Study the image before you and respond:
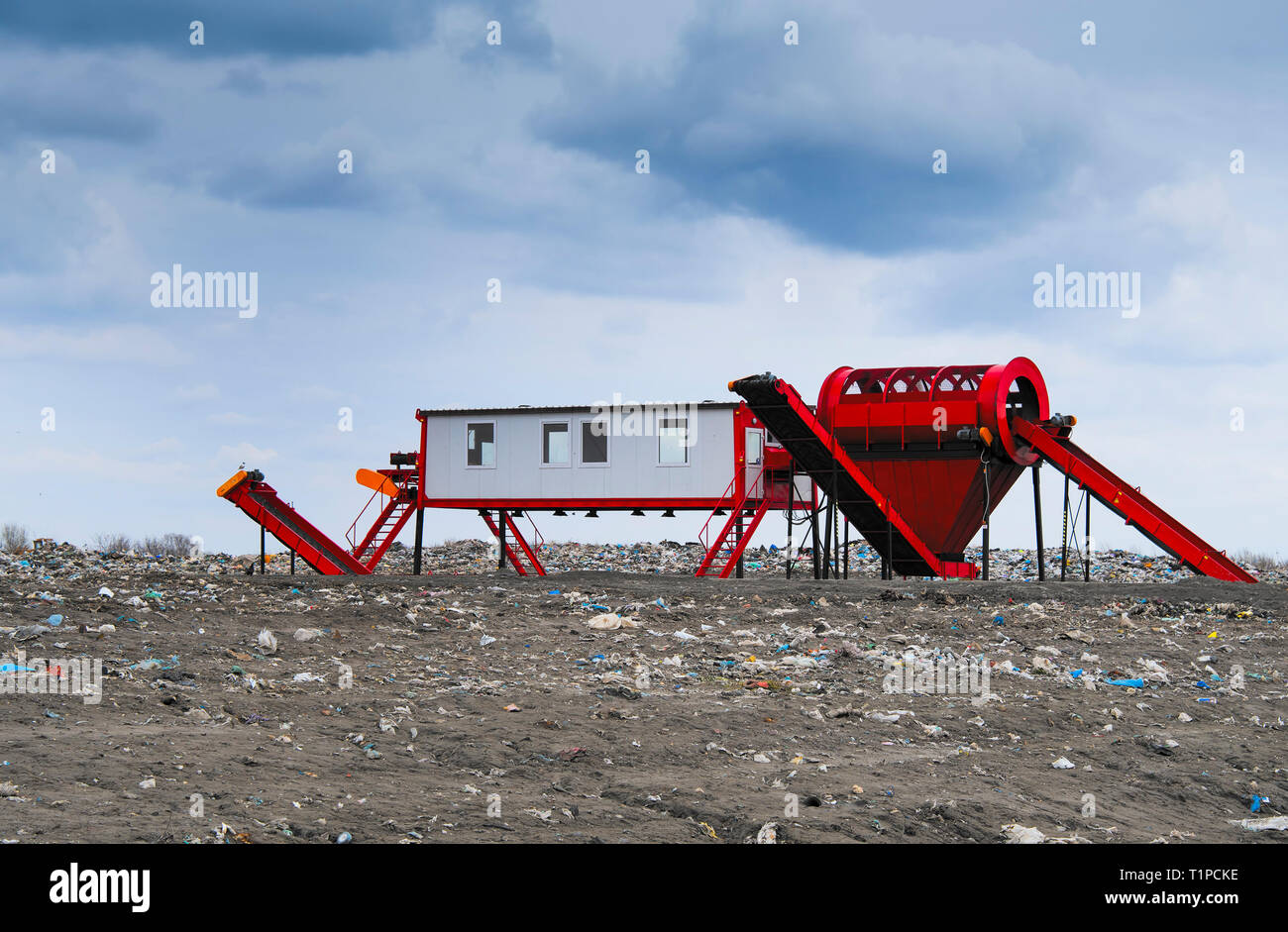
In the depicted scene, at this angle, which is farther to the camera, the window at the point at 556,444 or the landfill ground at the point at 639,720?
the window at the point at 556,444

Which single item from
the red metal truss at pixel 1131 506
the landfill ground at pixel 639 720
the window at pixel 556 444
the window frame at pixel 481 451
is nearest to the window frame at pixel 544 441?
the window at pixel 556 444

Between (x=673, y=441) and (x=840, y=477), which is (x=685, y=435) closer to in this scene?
(x=673, y=441)

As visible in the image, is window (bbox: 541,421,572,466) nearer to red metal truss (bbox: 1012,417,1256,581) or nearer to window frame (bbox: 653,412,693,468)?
window frame (bbox: 653,412,693,468)

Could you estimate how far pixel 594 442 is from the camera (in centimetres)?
2119

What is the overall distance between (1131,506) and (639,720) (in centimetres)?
1157

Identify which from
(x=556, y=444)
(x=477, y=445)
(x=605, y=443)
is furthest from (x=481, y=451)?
(x=605, y=443)

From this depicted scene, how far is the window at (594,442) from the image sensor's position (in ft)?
69.1

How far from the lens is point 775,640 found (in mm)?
12648

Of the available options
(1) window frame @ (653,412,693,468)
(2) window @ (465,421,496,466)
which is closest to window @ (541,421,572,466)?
(2) window @ (465,421,496,466)

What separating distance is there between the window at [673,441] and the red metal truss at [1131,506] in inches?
217

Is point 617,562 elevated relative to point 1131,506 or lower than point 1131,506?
lower

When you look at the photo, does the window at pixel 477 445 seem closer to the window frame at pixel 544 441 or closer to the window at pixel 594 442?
the window frame at pixel 544 441


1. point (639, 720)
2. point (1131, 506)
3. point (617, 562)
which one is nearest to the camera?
point (639, 720)
